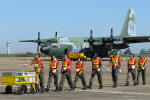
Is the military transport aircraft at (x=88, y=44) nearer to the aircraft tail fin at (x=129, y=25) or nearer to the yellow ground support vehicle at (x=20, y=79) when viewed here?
the aircraft tail fin at (x=129, y=25)

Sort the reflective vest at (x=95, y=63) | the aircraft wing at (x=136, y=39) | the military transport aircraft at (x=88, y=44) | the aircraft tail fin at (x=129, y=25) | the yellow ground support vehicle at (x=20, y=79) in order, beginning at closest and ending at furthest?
the yellow ground support vehicle at (x=20, y=79) → the reflective vest at (x=95, y=63) → the military transport aircraft at (x=88, y=44) → the aircraft wing at (x=136, y=39) → the aircraft tail fin at (x=129, y=25)

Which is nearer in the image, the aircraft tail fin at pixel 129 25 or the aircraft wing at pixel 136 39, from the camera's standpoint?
the aircraft wing at pixel 136 39

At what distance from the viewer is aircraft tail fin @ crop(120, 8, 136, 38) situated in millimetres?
60125

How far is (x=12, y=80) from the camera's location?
13.0m

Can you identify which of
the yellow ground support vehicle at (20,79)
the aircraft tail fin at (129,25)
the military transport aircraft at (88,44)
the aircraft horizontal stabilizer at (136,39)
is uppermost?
the aircraft tail fin at (129,25)

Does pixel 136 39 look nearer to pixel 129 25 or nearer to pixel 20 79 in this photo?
pixel 129 25

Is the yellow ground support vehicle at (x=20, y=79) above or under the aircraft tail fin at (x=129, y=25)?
under

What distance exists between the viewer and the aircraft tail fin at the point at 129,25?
197 ft

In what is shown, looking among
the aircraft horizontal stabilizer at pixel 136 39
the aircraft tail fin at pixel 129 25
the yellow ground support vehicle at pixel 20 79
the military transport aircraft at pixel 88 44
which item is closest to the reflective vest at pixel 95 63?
the yellow ground support vehicle at pixel 20 79

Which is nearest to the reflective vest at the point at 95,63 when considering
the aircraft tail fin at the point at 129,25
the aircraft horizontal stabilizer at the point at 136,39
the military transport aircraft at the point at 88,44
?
the military transport aircraft at the point at 88,44

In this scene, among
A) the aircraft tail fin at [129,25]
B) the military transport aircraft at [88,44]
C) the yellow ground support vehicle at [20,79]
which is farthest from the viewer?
the aircraft tail fin at [129,25]

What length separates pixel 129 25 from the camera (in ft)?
200

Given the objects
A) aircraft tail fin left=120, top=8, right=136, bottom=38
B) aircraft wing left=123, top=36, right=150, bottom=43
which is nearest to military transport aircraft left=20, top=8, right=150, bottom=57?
aircraft wing left=123, top=36, right=150, bottom=43

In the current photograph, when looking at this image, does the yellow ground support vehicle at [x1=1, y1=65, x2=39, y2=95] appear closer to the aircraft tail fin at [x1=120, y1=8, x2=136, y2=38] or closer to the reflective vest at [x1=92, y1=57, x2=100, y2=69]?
the reflective vest at [x1=92, y1=57, x2=100, y2=69]
